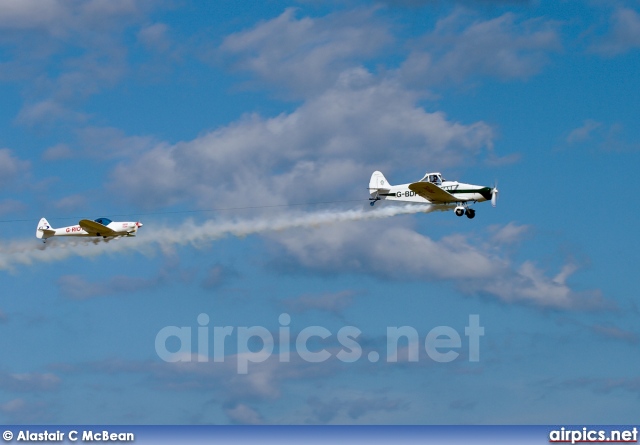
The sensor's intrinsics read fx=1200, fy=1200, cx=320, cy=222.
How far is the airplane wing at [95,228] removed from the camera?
8388 centimetres

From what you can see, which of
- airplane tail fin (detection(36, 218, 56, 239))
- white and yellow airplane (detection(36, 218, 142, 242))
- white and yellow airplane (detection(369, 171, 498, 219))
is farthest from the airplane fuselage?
airplane tail fin (detection(36, 218, 56, 239))

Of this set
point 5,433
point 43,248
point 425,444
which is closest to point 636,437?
point 425,444

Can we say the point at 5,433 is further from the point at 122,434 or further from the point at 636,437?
the point at 636,437

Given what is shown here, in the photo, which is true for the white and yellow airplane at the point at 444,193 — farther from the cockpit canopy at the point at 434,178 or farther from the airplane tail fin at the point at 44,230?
the airplane tail fin at the point at 44,230

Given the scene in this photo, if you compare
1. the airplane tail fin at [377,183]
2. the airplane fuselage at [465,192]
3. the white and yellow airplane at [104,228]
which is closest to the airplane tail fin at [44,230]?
the white and yellow airplane at [104,228]

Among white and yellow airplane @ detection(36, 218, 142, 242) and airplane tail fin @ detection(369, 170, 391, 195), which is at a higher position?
airplane tail fin @ detection(369, 170, 391, 195)

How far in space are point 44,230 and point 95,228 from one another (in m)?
5.08

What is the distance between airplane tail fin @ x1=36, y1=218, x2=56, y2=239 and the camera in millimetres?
86850

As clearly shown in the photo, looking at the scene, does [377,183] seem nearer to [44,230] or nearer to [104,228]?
[104,228]

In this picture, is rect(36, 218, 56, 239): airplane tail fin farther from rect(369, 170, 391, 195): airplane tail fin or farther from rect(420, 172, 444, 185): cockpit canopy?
rect(420, 172, 444, 185): cockpit canopy

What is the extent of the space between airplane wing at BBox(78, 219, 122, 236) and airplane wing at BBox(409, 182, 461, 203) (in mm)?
21402

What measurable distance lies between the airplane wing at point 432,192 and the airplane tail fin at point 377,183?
3.01 metres

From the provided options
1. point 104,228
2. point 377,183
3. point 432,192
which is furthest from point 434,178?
point 104,228

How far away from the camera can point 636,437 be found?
6762 centimetres
